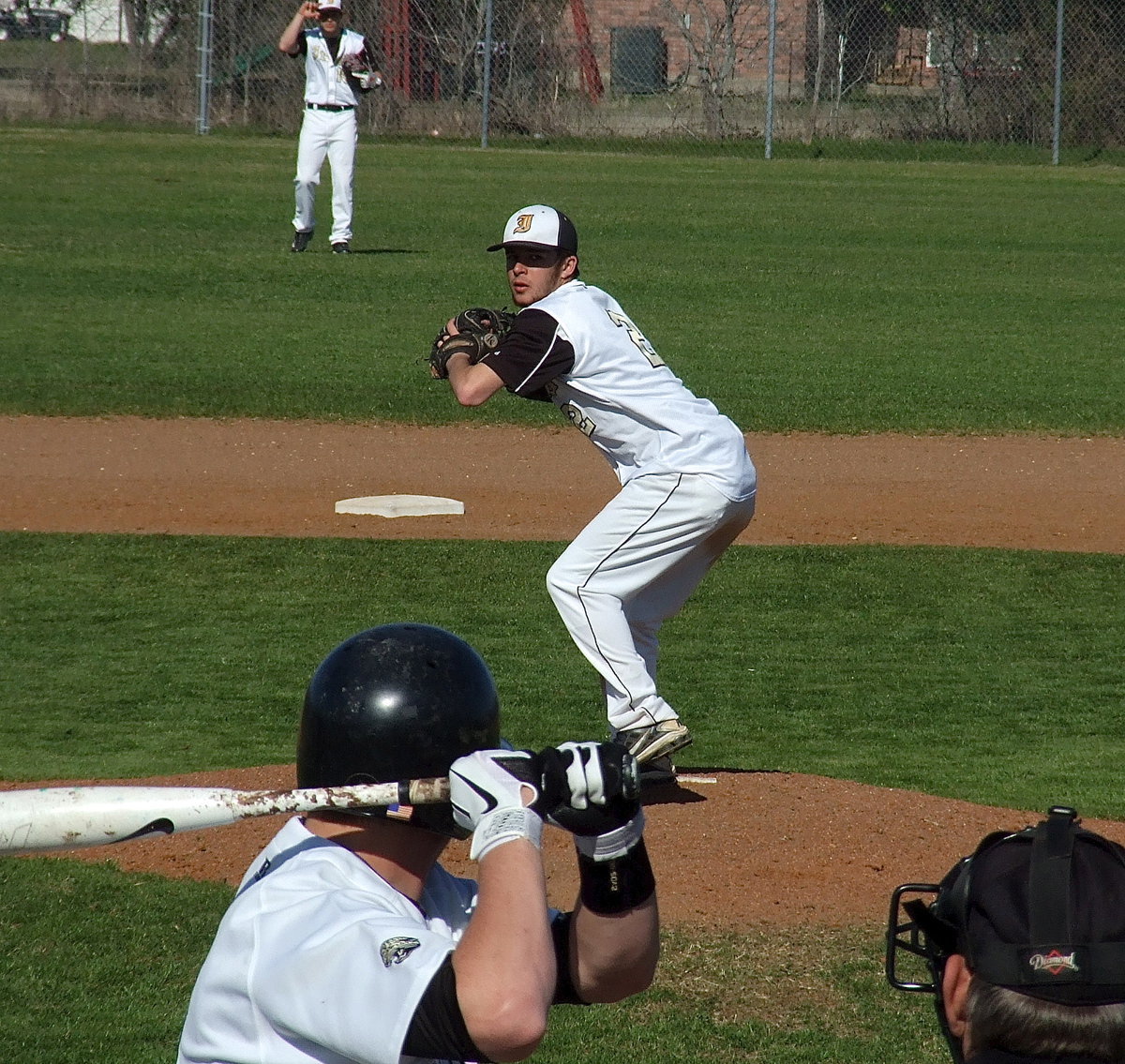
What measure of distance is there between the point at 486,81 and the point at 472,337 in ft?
70.2

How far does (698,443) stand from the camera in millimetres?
5961

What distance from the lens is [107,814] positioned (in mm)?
2543

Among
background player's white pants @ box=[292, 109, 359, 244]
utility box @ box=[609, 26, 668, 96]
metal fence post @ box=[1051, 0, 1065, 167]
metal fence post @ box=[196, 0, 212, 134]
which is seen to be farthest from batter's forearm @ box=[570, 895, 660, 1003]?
utility box @ box=[609, 26, 668, 96]

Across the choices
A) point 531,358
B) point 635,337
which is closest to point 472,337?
point 531,358

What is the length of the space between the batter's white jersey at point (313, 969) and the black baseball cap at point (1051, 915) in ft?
2.35

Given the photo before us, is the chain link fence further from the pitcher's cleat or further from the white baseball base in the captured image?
the pitcher's cleat

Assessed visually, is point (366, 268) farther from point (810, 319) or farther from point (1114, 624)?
point (1114, 624)

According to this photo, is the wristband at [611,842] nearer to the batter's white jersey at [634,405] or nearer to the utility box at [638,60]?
the batter's white jersey at [634,405]

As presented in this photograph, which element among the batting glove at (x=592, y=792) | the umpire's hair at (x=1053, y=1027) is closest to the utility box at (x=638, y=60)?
the batting glove at (x=592, y=792)

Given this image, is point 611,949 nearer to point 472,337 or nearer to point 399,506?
point 472,337

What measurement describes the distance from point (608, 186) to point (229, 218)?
5.82 meters

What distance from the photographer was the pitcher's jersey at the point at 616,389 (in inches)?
229

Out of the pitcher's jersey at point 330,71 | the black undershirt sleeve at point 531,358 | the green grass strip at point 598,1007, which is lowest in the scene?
the green grass strip at point 598,1007

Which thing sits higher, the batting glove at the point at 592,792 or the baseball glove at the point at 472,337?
the baseball glove at the point at 472,337
